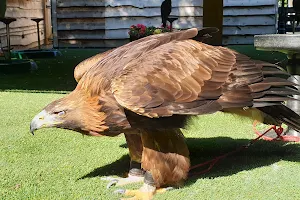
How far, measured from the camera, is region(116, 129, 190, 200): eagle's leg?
8.69 ft

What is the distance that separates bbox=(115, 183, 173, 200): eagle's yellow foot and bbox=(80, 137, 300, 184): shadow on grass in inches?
11.5

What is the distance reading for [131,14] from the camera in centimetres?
1317

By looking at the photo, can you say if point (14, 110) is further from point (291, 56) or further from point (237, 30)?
point (237, 30)

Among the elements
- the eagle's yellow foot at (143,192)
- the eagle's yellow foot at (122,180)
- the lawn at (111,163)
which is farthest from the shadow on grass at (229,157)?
the eagle's yellow foot at (143,192)

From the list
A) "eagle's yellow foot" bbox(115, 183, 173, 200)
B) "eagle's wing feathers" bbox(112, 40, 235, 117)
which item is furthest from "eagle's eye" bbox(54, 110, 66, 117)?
"eagle's yellow foot" bbox(115, 183, 173, 200)

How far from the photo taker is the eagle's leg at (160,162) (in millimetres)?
2648

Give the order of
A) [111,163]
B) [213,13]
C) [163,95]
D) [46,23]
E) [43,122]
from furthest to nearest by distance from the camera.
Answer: [46,23] < [213,13] < [111,163] < [43,122] < [163,95]

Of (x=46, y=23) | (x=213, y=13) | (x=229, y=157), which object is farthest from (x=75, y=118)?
(x=46, y=23)

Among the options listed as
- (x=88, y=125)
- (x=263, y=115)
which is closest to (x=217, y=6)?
(x=263, y=115)

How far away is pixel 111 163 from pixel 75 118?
820 mm

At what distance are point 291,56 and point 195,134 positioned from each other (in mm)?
1131

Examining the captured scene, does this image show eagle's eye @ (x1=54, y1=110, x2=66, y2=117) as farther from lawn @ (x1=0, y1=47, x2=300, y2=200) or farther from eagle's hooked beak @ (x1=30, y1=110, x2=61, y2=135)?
lawn @ (x1=0, y1=47, x2=300, y2=200)

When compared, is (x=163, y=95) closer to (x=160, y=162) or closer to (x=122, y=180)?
(x=160, y=162)

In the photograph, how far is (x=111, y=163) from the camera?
10.9ft
